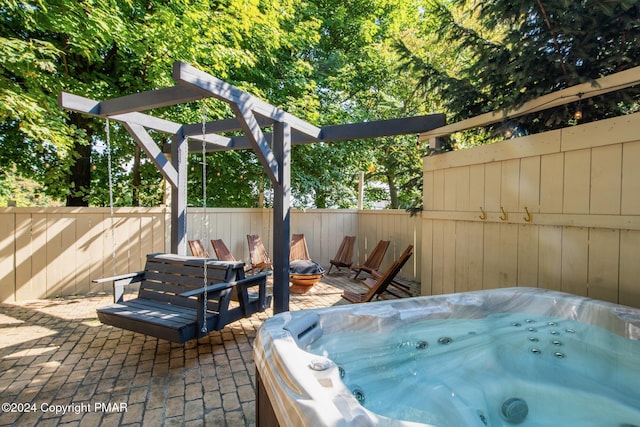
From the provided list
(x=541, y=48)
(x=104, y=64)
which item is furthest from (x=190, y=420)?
(x=104, y=64)

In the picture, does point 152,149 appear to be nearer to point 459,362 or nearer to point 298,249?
point 298,249

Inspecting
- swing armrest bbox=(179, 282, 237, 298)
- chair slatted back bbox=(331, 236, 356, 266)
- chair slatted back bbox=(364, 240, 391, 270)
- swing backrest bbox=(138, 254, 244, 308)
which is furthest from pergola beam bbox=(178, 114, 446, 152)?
chair slatted back bbox=(331, 236, 356, 266)

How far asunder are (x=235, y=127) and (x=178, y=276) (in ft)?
6.48

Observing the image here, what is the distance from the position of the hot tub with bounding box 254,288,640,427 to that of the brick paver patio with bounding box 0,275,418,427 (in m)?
0.73

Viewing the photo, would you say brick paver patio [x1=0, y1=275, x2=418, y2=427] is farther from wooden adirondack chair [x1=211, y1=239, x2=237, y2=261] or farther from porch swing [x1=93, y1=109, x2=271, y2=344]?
wooden adirondack chair [x1=211, y1=239, x2=237, y2=261]

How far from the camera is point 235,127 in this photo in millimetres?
4223

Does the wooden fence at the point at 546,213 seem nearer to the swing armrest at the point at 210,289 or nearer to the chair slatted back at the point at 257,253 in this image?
the swing armrest at the point at 210,289

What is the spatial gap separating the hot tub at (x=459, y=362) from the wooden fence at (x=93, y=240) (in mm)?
3381

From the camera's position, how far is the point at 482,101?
3.77 metres

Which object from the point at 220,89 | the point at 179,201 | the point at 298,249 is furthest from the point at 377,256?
the point at 220,89

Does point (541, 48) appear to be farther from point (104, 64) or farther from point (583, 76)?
point (104, 64)

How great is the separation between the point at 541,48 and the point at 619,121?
0.99m

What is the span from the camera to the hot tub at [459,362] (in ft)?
4.75

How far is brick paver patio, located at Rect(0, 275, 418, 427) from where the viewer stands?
80.8 inches
